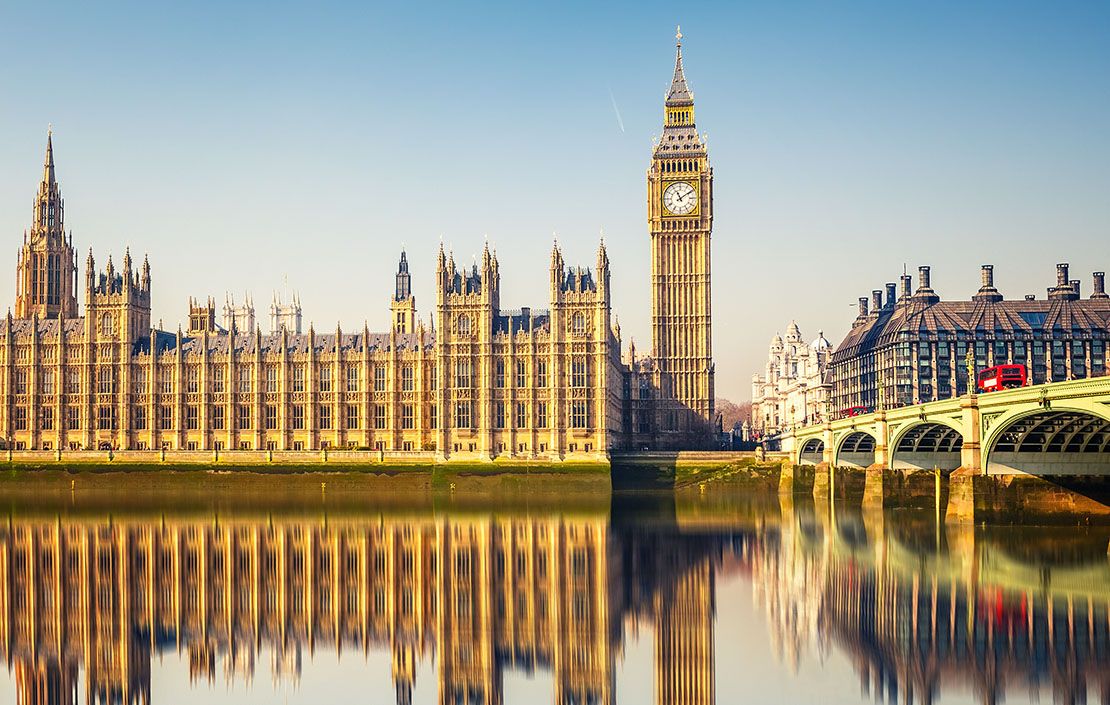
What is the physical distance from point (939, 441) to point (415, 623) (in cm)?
6617

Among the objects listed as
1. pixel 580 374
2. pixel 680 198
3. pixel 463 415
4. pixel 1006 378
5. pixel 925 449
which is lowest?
pixel 925 449

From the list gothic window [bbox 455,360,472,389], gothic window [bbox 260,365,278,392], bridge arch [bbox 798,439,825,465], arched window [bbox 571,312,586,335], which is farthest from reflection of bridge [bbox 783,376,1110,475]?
gothic window [bbox 260,365,278,392]

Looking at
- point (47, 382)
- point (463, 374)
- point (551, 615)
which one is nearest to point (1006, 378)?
point (551, 615)

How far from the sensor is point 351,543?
71062 millimetres

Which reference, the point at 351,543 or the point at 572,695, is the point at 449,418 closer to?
the point at 351,543

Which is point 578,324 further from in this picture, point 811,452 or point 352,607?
point 352,607

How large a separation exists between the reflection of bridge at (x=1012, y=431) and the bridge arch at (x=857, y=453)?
1615cm

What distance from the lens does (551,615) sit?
4709cm

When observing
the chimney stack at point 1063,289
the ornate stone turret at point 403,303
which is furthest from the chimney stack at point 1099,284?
the ornate stone turret at point 403,303

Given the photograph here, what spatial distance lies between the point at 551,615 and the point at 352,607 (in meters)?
7.50

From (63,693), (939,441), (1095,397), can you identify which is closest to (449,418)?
(939,441)

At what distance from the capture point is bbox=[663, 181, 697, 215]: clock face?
159875 mm

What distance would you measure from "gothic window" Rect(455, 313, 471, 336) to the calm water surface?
62.8 metres

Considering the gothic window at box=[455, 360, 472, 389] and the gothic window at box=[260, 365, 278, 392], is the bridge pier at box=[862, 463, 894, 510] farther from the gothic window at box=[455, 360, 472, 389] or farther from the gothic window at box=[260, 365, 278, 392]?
the gothic window at box=[260, 365, 278, 392]
